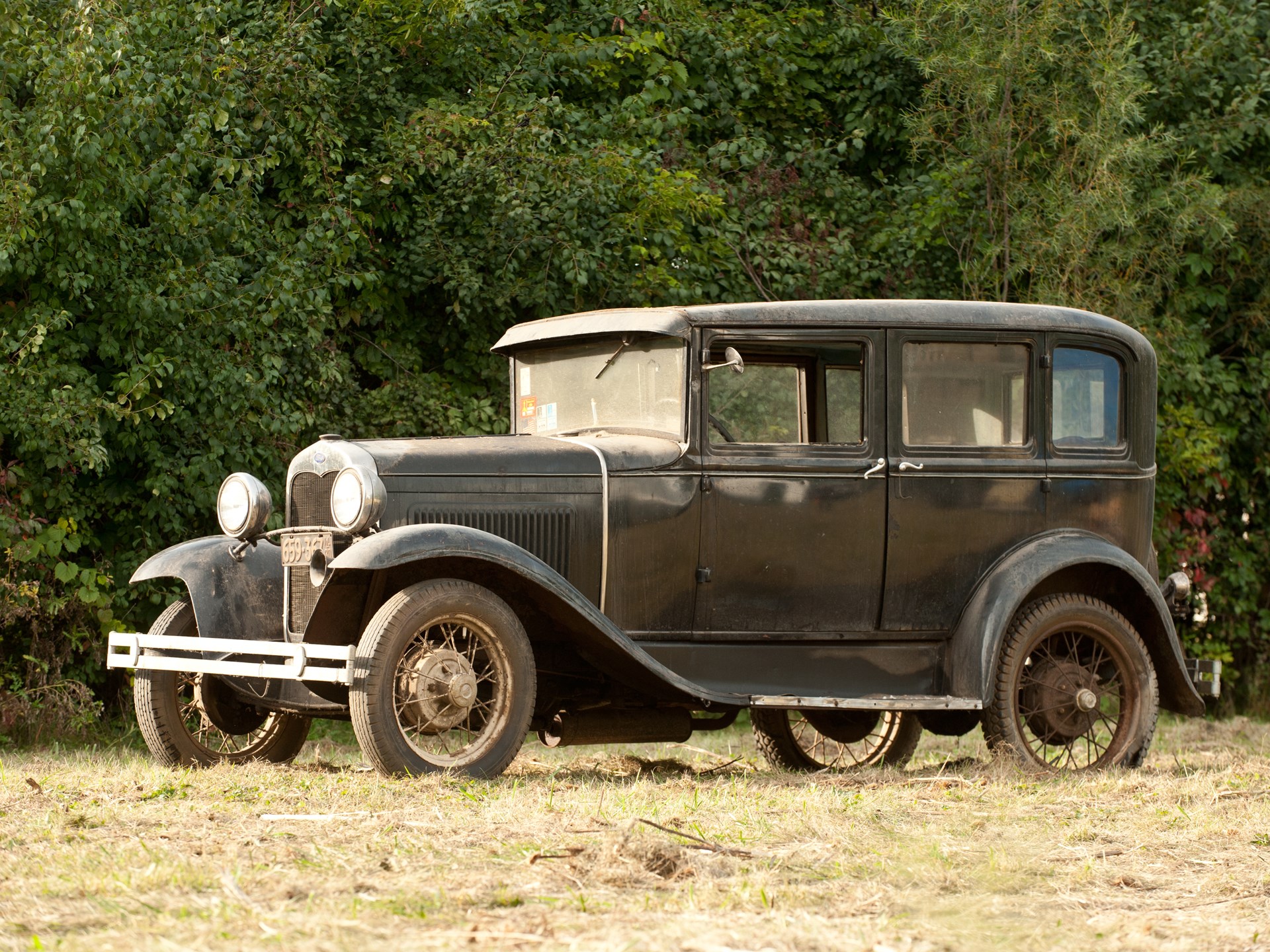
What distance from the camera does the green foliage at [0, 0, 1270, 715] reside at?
333 inches

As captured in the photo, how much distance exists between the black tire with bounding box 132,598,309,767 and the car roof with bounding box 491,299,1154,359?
1.99 m

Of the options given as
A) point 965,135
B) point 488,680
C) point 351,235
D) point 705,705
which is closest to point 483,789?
point 488,680

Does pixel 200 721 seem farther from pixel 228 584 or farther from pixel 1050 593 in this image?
pixel 1050 593

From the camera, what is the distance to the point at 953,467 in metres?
6.76

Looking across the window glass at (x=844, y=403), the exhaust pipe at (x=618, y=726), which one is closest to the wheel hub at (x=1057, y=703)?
the window glass at (x=844, y=403)

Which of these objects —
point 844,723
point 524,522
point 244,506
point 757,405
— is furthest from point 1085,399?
point 244,506

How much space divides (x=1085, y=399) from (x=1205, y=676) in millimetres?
1407

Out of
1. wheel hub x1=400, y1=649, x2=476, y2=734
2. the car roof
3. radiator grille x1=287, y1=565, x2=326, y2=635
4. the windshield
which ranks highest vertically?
the car roof

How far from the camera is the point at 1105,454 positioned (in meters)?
7.14

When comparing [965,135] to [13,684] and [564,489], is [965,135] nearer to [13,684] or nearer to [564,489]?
[564,489]

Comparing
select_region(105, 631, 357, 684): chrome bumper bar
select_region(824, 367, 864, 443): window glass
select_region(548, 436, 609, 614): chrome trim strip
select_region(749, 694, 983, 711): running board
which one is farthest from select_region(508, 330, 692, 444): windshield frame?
select_region(105, 631, 357, 684): chrome bumper bar

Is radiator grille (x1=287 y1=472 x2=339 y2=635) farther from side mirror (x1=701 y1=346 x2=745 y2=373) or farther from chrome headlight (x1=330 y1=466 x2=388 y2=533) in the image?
side mirror (x1=701 y1=346 x2=745 y2=373)

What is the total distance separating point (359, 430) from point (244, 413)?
929 millimetres

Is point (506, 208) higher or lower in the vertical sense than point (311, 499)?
higher
